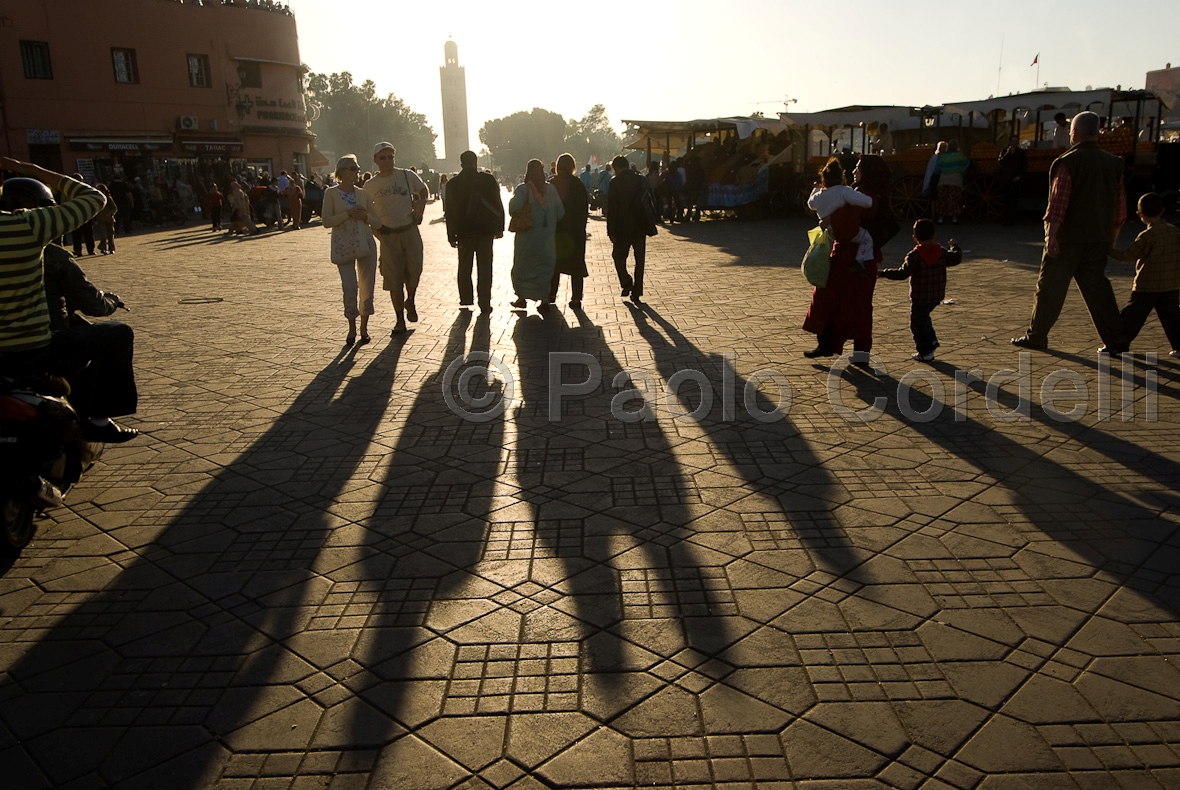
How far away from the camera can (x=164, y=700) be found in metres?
2.97

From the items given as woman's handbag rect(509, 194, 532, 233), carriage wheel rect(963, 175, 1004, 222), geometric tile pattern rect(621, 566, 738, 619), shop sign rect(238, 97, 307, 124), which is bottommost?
geometric tile pattern rect(621, 566, 738, 619)

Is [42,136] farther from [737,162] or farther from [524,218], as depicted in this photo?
[524,218]

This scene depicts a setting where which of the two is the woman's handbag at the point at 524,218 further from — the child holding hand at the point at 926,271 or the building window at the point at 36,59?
the building window at the point at 36,59

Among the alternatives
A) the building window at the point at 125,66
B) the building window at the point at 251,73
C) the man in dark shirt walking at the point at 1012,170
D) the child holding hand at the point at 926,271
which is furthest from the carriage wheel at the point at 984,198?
the building window at the point at 251,73

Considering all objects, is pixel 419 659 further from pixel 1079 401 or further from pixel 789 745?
pixel 1079 401

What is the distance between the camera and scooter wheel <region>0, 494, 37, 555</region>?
400 centimetres

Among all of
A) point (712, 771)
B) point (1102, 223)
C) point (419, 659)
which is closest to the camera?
point (712, 771)

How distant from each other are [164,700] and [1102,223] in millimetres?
7003

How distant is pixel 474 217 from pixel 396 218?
3.87 feet

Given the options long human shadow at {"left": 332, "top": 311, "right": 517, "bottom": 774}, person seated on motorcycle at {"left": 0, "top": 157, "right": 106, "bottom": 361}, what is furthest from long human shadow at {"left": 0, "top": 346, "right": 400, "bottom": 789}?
person seated on motorcycle at {"left": 0, "top": 157, "right": 106, "bottom": 361}

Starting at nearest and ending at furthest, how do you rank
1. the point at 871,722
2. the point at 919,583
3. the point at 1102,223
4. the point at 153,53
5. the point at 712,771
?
the point at 712,771 → the point at 871,722 → the point at 919,583 → the point at 1102,223 → the point at 153,53

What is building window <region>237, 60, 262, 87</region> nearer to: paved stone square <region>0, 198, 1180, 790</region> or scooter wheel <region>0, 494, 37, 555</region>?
paved stone square <region>0, 198, 1180, 790</region>

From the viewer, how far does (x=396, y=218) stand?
9.14 meters

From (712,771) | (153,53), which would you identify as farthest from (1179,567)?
(153,53)
